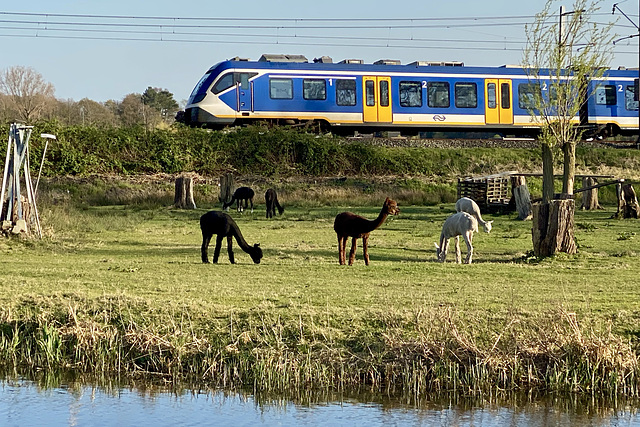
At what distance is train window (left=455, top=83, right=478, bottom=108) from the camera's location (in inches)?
1828

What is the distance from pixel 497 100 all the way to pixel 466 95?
1.65 metres

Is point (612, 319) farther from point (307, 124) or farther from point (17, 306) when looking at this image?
point (307, 124)

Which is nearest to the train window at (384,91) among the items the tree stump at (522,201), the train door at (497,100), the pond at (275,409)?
the train door at (497,100)

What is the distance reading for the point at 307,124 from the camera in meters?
46.3

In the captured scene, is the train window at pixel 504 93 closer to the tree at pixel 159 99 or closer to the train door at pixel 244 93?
the train door at pixel 244 93

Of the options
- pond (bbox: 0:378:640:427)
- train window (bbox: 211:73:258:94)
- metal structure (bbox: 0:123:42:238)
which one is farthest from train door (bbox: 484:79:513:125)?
pond (bbox: 0:378:640:427)

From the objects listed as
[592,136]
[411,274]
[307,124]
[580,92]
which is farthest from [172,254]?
[592,136]

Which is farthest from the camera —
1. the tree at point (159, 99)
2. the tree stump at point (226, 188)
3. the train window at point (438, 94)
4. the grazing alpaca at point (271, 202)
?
the tree at point (159, 99)

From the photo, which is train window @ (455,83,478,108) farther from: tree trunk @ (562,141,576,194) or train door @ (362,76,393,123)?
tree trunk @ (562,141,576,194)

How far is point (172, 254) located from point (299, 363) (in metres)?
9.89

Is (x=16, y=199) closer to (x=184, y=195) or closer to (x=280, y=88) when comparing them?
(x=184, y=195)

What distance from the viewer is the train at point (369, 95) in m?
44.2

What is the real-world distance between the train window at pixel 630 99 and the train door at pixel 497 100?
20.3 feet

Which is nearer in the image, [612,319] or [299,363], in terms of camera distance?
[299,363]
